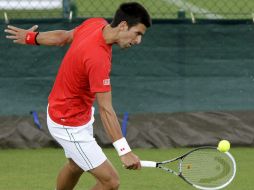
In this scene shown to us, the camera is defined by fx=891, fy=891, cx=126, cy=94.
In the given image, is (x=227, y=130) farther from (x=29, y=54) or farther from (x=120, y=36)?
(x=120, y=36)

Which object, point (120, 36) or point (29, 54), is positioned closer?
point (120, 36)

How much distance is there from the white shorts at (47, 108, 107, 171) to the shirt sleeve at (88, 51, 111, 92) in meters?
0.53

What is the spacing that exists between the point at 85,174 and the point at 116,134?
253cm

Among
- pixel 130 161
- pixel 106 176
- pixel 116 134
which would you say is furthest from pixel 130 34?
pixel 106 176

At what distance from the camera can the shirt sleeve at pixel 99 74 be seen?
6016 mm

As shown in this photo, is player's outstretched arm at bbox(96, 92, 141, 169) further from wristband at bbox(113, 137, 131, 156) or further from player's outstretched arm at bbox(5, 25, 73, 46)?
player's outstretched arm at bbox(5, 25, 73, 46)

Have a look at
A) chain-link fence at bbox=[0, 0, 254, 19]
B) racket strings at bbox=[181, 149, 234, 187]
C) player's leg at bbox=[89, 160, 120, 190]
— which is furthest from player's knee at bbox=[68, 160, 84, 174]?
chain-link fence at bbox=[0, 0, 254, 19]

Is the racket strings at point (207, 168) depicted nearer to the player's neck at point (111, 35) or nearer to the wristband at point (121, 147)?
the wristband at point (121, 147)

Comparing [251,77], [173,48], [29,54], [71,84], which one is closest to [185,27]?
[173,48]

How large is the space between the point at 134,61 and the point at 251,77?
4.33 feet

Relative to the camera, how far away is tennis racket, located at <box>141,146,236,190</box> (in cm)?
671

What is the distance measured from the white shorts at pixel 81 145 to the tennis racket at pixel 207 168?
2.07 ft

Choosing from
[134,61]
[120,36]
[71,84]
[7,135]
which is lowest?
[7,135]

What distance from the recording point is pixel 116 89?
32.6ft
